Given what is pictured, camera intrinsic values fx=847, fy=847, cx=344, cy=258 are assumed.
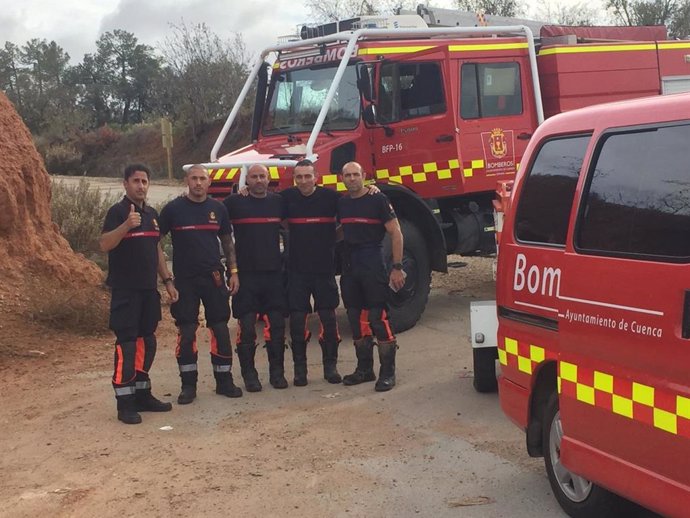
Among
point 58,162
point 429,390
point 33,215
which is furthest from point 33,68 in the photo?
point 429,390

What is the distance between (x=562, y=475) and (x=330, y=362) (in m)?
3.11

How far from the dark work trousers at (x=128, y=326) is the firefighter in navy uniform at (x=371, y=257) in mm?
1590

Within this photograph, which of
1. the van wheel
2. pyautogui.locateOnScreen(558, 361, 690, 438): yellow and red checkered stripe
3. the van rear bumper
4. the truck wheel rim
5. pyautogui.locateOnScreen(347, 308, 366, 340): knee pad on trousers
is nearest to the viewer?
pyautogui.locateOnScreen(558, 361, 690, 438): yellow and red checkered stripe

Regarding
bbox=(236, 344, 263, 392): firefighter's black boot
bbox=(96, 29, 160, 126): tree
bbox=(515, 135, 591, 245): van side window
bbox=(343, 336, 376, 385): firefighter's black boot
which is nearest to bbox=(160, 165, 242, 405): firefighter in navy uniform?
bbox=(236, 344, 263, 392): firefighter's black boot

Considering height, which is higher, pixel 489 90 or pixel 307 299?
pixel 489 90

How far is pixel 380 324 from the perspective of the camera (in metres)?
6.70

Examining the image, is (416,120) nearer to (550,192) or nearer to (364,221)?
(364,221)

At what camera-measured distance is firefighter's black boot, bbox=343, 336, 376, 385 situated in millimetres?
6797

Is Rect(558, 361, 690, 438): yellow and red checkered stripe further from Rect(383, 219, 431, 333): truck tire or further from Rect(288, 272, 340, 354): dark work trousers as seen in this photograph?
Rect(383, 219, 431, 333): truck tire

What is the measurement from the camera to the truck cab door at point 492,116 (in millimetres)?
8664

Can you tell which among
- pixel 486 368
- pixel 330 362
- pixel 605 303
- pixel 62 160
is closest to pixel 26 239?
pixel 330 362

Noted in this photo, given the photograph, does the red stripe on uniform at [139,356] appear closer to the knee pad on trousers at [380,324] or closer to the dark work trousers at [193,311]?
the dark work trousers at [193,311]

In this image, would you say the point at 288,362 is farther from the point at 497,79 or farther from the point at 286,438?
the point at 497,79

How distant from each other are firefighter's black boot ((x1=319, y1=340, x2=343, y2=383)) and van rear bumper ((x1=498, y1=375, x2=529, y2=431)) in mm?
2524
